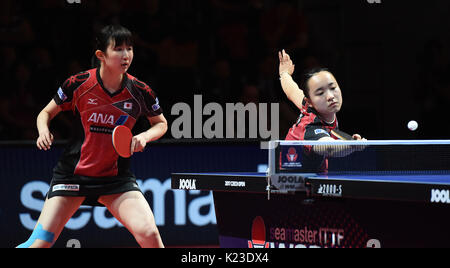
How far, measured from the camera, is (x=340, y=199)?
4160 mm

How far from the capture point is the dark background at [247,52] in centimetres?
873

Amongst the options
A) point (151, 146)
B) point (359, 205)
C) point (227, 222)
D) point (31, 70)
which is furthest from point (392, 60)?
point (359, 205)

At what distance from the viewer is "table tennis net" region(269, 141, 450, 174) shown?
174 inches

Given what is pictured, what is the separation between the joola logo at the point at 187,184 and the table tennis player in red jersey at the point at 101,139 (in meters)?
0.40

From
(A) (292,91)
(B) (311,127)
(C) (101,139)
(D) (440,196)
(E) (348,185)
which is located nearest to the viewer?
(D) (440,196)

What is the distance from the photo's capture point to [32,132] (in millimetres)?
8125

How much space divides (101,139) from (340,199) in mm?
1611

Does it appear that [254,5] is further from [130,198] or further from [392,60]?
[130,198]

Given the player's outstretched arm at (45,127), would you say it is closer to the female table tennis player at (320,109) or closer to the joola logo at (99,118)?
the joola logo at (99,118)

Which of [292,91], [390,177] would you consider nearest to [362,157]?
[390,177]

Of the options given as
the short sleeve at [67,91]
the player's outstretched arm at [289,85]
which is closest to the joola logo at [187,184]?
the short sleeve at [67,91]

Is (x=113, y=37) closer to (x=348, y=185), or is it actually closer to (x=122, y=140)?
(x=122, y=140)

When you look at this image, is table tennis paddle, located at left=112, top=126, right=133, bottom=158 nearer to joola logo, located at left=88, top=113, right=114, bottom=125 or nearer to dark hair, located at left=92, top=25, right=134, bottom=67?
joola logo, located at left=88, top=113, right=114, bottom=125

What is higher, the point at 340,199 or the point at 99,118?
the point at 99,118
